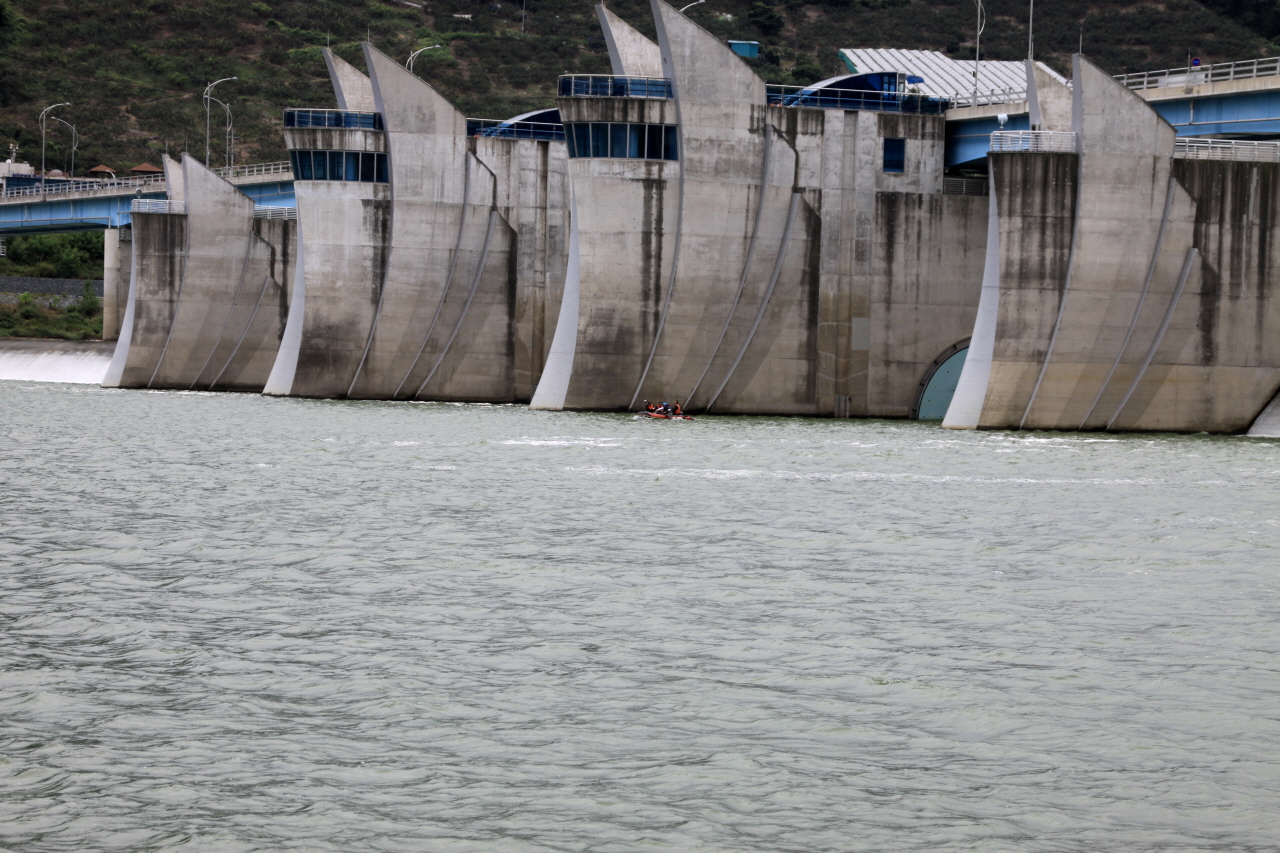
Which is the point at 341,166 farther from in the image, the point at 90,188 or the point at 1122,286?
the point at 90,188

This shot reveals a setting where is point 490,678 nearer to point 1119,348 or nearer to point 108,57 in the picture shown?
point 1119,348

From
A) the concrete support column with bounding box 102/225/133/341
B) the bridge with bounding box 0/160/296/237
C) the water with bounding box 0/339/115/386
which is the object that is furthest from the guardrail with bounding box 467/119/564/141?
the concrete support column with bounding box 102/225/133/341

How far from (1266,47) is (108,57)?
106m

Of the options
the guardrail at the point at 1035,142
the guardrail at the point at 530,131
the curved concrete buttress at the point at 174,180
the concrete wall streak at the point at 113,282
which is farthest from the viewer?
the concrete wall streak at the point at 113,282

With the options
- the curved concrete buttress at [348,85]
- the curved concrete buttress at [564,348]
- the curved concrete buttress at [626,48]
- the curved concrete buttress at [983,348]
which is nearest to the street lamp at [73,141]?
the curved concrete buttress at [348,85]

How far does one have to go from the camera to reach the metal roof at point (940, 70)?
250 ft

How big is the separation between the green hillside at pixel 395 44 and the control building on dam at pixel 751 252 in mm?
65237

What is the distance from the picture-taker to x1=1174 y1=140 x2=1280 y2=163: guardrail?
4806 centimetres

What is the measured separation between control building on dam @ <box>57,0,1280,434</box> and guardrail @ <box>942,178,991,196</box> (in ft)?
0.54

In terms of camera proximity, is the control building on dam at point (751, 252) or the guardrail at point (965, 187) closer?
the control building on dam at point (751, 252)

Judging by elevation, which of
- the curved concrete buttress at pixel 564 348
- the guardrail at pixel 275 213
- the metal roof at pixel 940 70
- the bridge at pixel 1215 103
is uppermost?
the metal roof at pixel 940 70

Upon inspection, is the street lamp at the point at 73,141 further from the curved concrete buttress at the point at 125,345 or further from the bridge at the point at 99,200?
the curved concrete buttress at the point at 125,345

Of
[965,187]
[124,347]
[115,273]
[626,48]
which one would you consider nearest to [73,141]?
[115,273]

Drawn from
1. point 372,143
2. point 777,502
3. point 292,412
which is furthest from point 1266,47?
point 777,502
